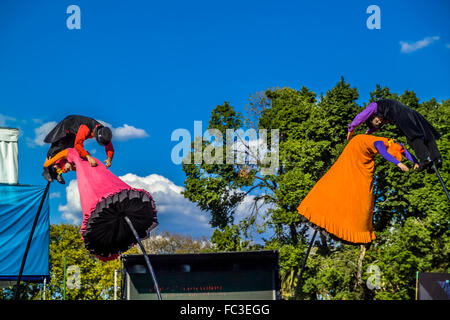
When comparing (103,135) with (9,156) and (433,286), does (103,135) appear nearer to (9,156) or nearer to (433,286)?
(9,156)

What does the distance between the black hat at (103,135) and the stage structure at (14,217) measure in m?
7.00

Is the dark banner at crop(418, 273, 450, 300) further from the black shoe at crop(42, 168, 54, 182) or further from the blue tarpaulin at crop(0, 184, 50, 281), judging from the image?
the black shoe at crop(42, 168, 54, 182)

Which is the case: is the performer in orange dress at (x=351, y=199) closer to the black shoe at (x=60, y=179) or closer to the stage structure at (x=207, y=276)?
the black shoe at (x=60, y=179)

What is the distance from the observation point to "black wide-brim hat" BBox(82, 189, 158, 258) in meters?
8.23

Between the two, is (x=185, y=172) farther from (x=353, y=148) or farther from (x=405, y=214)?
(x=353, y=148)

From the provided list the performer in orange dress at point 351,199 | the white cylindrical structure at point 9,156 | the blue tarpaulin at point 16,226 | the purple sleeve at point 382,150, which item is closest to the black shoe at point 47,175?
the performer in orange dress at point 351,199

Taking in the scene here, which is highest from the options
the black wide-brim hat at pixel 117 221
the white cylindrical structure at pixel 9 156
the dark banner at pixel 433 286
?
the white cylindrical structure at pixel 9 156

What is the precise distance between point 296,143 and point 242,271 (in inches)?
406

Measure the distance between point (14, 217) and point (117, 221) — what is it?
25.3 feet

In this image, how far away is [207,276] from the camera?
16672 millimetres

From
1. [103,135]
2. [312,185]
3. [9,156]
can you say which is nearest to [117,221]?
[103,135]

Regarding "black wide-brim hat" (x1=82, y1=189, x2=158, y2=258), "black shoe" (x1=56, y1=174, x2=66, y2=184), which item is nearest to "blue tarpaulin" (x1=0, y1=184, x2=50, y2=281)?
"black shoe" (x1=56, y1=174, x2=66, y2=184)

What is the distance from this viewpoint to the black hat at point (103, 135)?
893 cm
